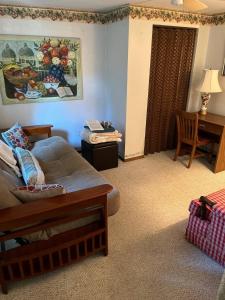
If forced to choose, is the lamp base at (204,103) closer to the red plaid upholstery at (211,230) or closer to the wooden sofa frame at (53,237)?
the red plaid upholstery at (211,230)

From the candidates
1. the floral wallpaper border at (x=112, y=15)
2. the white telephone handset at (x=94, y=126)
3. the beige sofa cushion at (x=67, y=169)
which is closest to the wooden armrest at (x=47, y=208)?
the beige sofa cushion at (x=67, y=169)

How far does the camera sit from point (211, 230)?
72.7 inches

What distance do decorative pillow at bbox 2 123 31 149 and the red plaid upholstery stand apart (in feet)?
6.62

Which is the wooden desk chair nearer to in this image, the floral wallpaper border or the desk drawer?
the desk drawer

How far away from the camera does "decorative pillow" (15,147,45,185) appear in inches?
76.7

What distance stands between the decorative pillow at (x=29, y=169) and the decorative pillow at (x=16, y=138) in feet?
1.49

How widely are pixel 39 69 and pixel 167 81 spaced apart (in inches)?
72.7

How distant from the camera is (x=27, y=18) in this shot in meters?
2.96

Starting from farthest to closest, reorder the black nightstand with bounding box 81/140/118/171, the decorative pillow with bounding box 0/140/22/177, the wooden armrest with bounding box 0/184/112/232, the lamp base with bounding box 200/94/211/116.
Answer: the lamp base with bounding box 200/94/211/116 → the black nightstand with bounding box 81/140/118/171 → the decorative pillow with bounding box 0/140/22/177 → the wooden armrest with bounding box 0/184/112/232

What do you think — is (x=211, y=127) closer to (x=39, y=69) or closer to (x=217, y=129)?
(x=217, y=129)

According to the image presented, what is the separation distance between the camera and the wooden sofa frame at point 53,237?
144 centimetres

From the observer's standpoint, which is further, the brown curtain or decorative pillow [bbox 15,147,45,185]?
the brown curtain

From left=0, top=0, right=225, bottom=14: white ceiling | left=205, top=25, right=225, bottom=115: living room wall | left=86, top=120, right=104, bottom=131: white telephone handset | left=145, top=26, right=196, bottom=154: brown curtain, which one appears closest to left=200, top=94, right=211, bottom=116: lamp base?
left=205, top=25, right=225, bottom=115: living room wall

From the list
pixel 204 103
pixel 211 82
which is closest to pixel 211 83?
pixel 211 82
